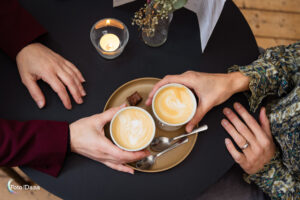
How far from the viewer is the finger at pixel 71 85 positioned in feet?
3.26

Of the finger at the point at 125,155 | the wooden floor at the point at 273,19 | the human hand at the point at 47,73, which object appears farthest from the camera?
the wooden floor at the point at 273,19

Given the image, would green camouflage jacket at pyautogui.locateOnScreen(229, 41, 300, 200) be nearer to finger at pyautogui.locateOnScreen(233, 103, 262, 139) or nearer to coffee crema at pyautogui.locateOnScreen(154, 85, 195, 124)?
finger at pyautogui.locateOnScreen(233, 103, 262, 139)

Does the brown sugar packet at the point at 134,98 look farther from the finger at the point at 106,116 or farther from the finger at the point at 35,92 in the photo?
the finger at the point at 35,92

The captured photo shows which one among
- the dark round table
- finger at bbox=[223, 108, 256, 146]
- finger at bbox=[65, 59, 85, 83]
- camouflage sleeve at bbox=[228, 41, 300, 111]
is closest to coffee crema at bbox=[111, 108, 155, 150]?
the dark round table

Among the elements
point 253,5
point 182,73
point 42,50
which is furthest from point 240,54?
point 253,5

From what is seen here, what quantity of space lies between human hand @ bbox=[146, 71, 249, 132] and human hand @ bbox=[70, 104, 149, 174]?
0.66ft

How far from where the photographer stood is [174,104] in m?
0.97

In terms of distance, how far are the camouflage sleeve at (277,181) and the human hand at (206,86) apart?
387 mm

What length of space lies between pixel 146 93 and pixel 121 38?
279 millimetres

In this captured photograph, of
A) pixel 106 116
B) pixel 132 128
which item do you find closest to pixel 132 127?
pixel 132 128

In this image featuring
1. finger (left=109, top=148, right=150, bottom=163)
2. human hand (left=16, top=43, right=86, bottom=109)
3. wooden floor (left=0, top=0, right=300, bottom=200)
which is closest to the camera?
finger (left=109, top=148, right=150, bottom=163)

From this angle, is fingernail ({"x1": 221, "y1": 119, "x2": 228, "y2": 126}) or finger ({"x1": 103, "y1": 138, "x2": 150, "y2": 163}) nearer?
finger ({"x1": 103, "y1": 138, "x2": 150, "y2": 163})

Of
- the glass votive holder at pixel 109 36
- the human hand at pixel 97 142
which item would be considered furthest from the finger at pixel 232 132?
the glass votive holder at pixel 109 36

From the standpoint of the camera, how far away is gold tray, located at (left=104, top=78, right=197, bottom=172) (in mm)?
970
